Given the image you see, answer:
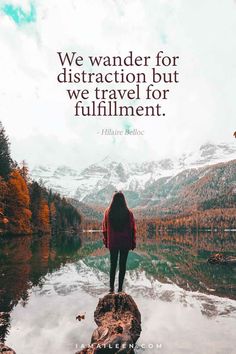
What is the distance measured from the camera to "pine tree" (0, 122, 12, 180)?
5591cm

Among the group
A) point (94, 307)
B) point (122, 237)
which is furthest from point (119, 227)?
point (94, 307)

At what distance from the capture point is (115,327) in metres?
9.92

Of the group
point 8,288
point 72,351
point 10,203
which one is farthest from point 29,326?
point 10,203

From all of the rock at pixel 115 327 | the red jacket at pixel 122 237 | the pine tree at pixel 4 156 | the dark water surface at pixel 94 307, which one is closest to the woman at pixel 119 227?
the red jacket at pixel 122 237

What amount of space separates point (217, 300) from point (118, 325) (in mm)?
8884

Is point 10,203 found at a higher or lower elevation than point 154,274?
higher

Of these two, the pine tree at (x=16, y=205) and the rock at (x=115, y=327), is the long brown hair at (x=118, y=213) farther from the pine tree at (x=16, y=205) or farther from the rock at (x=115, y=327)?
the pine tree at (x=16, y=205)

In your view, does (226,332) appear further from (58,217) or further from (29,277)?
(58,217)

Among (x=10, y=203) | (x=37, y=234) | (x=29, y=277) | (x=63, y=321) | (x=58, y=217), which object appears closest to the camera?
(x=63, y=321)

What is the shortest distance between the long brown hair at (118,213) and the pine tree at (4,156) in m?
46.2

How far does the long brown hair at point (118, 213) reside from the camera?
12.7 metres

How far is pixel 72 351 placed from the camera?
9.92 metres

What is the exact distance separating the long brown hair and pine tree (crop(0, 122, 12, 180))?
152 ft

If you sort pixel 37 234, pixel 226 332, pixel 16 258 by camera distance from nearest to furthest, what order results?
pixel 226 332, pixel 16 258, pixel 37 234
